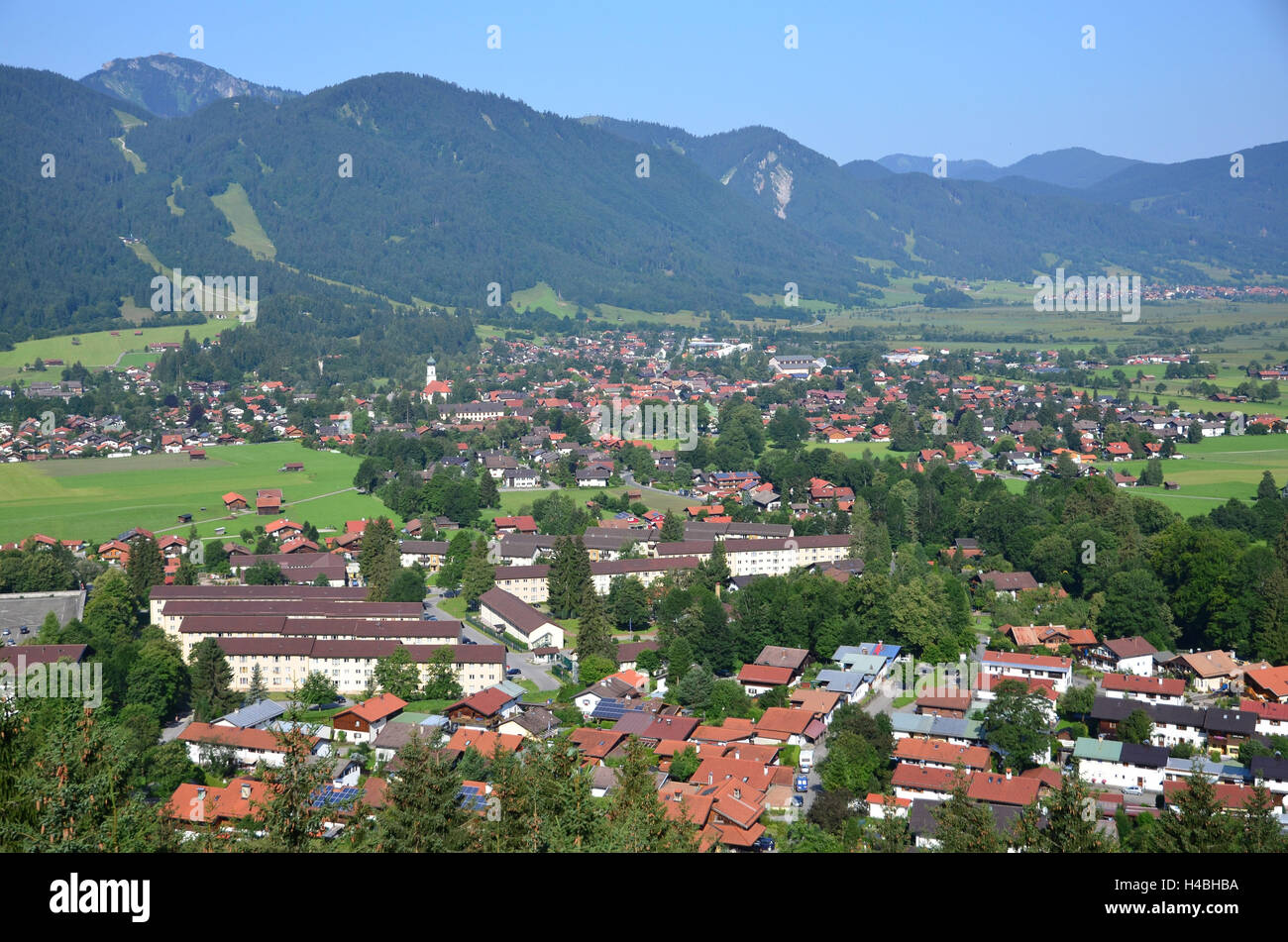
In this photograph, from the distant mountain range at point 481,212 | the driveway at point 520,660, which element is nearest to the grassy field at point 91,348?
the distant mountain range at point 481,212

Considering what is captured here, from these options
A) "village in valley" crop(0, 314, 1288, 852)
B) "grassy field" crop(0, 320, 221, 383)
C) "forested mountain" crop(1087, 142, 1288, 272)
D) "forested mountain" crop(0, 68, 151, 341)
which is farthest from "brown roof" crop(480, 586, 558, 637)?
"forested mountain" crop(1087, 142, 1288, 272)

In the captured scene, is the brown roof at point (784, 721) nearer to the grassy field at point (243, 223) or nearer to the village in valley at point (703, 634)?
the village in valley at point (703, 634)

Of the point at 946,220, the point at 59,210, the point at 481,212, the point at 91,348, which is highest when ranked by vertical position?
the point at 946,220

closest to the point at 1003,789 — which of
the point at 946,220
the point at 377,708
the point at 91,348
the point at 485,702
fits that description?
the point at 485,702

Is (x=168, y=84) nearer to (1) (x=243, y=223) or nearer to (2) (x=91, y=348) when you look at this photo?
(1) (x=243, y=223)

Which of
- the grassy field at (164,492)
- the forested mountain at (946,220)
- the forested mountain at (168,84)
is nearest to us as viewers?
the grassy field at (164,492)

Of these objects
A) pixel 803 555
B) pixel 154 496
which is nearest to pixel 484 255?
pixel 154 496
